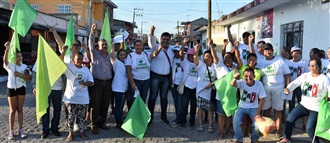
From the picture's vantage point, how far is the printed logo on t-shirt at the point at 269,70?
19.2 feet

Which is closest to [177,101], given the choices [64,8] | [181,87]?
[181,87]

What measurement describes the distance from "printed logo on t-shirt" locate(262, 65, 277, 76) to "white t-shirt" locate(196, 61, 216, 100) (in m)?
0.97

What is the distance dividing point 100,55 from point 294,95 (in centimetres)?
428

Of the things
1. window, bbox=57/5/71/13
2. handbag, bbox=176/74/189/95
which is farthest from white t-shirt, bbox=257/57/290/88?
window, bbox=57/5/71/13

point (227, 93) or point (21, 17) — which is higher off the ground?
point (21, 17)

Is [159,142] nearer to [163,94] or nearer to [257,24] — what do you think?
[163,94]

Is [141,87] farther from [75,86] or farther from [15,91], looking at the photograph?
[15,91]

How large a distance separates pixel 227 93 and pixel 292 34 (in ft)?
23.4

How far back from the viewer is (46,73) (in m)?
5.31

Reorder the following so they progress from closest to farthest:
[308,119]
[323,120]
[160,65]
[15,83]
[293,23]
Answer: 1. [323,120]
2. [308,119]
3. [15,83]
4. [160,65]
5. [293,23]

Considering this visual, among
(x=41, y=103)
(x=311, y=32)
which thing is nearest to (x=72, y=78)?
(x=41, y=103)

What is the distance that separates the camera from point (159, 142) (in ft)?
18.7

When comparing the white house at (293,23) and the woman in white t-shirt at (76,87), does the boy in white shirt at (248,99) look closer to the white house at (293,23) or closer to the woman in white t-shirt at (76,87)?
the woman in white t-shirt at (76,87)

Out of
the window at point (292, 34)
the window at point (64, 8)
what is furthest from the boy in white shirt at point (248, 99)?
the window at point (64, 8)
